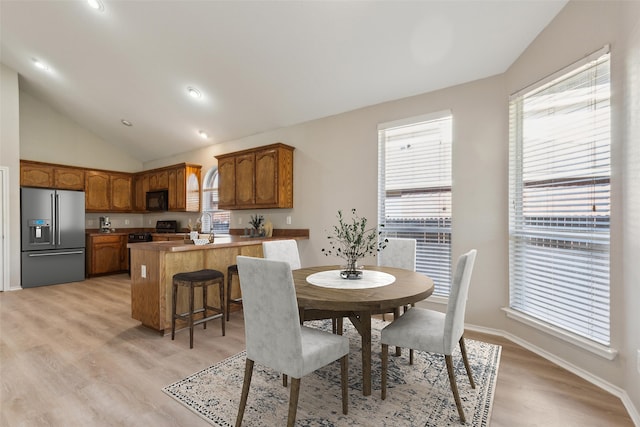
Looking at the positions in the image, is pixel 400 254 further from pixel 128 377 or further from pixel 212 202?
pixel 212 202

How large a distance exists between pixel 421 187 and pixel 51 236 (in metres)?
6.11

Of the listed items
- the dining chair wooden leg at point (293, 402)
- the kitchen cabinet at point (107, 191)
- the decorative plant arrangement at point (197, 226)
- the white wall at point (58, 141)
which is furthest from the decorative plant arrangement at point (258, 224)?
the white wall at point (58, 141)

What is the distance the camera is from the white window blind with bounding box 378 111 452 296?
10.9ft

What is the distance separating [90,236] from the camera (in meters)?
5.91

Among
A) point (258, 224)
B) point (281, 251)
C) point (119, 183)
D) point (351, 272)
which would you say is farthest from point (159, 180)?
point (351, 272)

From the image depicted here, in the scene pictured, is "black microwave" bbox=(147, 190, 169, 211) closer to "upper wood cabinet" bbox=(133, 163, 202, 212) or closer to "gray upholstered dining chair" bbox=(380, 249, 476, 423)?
"upper wood cabinet" bbox=(133, 163, 202, 212)

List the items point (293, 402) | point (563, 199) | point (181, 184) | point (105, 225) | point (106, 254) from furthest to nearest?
point (105, 225) → point (106, 254) → point (181, 184) → point (563, 199) → point (293, 402)

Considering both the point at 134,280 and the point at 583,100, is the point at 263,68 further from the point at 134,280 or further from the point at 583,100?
the point at 583,100

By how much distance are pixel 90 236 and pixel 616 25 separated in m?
7.71

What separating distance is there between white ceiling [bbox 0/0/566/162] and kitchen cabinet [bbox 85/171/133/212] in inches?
65.8

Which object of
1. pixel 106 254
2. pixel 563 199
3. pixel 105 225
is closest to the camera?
pixel 563 199

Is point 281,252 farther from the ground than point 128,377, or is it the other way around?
point 281,252

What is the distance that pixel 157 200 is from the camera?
20.9 ft

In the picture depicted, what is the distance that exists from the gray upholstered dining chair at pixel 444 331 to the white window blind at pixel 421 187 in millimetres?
1465
